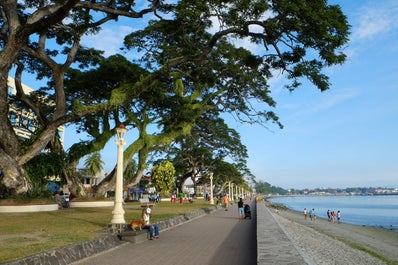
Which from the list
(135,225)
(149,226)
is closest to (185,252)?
(135,225)

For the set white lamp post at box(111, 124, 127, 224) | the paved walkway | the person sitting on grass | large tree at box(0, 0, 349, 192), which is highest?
large tree at box(0, 0, 349, 192)

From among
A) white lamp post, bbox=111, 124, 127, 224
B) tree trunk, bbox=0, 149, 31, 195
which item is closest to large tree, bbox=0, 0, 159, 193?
tree trunk, bbox=0, 149, 31, 195

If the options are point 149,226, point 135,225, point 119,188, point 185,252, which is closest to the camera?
point 185,252

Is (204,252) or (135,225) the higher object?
(135,225)

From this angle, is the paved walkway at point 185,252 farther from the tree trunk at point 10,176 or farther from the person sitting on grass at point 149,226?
the tree trunk at point 10,176

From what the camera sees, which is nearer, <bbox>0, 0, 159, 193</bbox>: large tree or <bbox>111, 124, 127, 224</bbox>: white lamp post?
<bbox>111, 124, 127, 224</bbox>: white lamp post

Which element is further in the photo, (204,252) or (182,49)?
(182,49)

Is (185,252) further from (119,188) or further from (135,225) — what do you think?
(119,188)

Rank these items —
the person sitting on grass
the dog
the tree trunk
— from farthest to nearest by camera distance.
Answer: the tree trunk → the person sitting on grass → the dog

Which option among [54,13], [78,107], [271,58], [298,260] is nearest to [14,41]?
[54,13]

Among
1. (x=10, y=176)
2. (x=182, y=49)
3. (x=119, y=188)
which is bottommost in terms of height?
(x=119, y=188)

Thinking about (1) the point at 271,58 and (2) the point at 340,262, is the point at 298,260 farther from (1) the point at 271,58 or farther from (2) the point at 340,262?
(1) the point at 271,58

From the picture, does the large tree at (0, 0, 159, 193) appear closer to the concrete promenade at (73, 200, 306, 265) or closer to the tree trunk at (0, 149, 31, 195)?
the tree trunk at (0, 149, 31, 195)

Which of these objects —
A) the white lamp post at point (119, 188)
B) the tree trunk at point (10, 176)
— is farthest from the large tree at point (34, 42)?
the white lamp post at point (119, 188)
